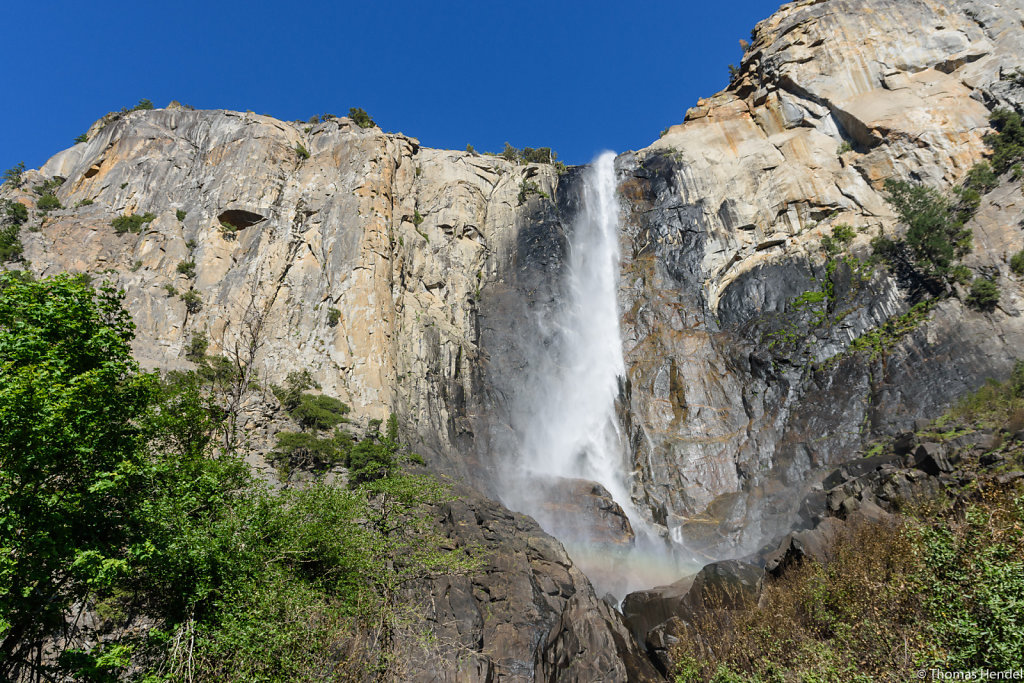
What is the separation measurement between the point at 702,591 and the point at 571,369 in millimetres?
20109

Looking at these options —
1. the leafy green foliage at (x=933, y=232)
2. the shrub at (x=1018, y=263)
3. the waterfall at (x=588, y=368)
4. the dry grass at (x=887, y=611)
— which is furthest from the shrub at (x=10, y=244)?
the shrub at (x=1018, y=263)

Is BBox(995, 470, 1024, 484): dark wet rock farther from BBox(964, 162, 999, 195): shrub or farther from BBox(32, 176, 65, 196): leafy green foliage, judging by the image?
BBox(32, 176, 65, 196): leafy green foliage

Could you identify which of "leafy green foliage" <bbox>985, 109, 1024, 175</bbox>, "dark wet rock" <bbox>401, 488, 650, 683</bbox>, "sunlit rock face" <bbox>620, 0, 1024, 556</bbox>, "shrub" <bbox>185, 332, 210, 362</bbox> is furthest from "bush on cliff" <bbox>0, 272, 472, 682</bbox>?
"leafy green foliage" <bbox>985, 109, 1024, 175</bbox>

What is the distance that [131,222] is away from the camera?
107 feet

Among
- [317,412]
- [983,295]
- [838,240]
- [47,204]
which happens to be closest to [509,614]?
[317,412]

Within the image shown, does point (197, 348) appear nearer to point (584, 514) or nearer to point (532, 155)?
point (584, 514)

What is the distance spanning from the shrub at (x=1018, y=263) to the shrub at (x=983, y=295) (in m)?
1.38

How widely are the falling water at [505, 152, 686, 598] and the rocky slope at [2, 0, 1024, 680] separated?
3.58 feet

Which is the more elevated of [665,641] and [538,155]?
[538,155]

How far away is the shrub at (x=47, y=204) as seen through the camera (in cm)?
3275

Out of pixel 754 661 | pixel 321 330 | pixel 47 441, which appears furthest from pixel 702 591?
pixel 321 330

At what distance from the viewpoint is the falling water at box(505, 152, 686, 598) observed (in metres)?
26.8

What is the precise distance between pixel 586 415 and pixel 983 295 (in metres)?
21.9

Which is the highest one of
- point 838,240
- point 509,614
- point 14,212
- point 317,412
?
point 14,212
